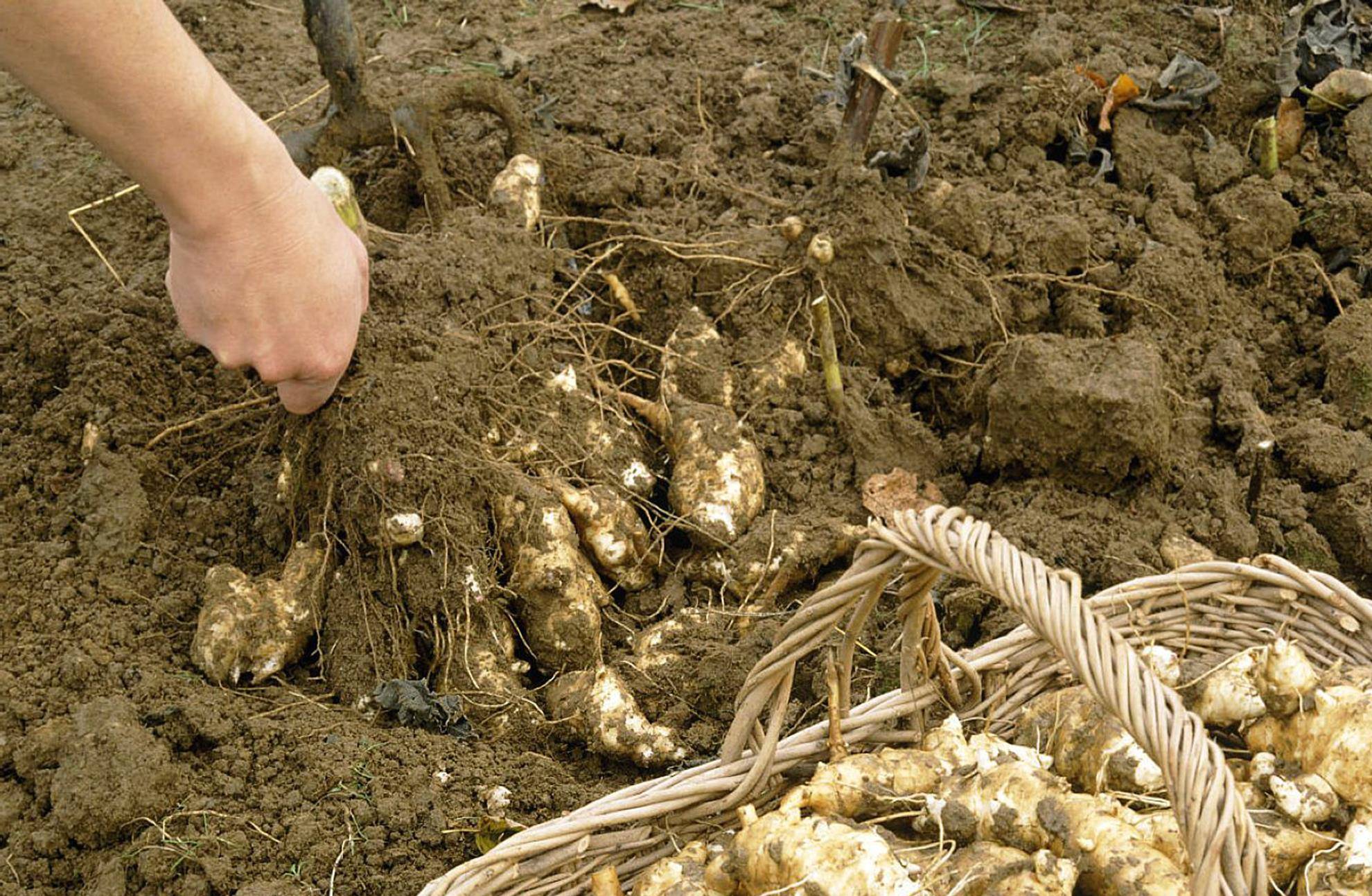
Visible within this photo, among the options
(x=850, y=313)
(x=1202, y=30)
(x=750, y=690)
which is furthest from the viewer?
(x=1202, y=30)

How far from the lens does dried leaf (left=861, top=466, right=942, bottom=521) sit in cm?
274

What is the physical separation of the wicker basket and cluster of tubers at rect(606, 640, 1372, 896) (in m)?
0.08

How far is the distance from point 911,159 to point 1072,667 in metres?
1.91

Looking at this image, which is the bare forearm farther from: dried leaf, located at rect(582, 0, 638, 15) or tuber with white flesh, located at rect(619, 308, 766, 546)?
dried leaf, located at rect(582, 0, 638, 15)

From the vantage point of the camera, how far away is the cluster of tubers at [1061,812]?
1665mm

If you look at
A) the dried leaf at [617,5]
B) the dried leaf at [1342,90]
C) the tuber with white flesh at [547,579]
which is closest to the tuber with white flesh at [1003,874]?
the tuber with white flesh at [547,579]

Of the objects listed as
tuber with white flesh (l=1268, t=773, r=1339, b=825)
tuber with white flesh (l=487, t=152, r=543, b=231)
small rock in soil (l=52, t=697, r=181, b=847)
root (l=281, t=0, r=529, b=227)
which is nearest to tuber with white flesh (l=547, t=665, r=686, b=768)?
small rock in soil (l=52, t=697, r=181, b=847)

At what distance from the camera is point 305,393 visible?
7.75ft

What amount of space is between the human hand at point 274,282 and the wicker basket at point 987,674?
3.13ft

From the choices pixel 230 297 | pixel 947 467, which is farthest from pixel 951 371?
pixel 230 297

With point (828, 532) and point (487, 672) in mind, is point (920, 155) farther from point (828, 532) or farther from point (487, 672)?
point (487, 672)

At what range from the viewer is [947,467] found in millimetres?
2883

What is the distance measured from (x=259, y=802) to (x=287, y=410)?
0.83 metres

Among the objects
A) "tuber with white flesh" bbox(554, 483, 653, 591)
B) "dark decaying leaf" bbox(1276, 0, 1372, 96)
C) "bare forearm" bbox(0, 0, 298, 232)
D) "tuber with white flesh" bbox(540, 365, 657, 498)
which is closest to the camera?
"bare forearm" bbox(0, 0, 298, 232)
